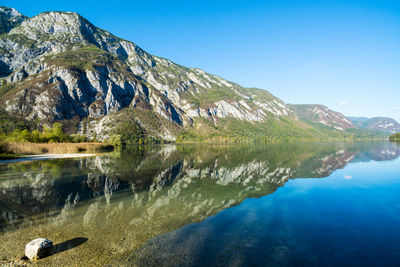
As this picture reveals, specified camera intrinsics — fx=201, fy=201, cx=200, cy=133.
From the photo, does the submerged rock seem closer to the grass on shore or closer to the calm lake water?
the calm lake water

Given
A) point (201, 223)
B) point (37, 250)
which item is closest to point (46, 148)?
point (37, 250)

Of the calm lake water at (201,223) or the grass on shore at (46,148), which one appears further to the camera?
the grass on shore at (46,148)

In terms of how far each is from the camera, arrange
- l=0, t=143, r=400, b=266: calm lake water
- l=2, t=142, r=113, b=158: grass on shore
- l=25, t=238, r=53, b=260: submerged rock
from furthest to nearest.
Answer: l=2, t=142, r=113, b=158: grass on shore → l=0, t=143, r=400, b=266: calm lake water → l=25, t=238, r=53, b=260: submerged rock

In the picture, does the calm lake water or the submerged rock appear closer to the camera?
the submerged rock

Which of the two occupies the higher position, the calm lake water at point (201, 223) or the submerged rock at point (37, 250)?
the submerged rock at point (37, 250)

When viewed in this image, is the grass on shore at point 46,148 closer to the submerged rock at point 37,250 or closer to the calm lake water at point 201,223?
the calm lake water at point 201,223

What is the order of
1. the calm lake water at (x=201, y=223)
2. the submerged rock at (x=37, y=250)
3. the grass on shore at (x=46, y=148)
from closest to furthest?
the submerged rock at (x=37, y=250) → the calm lake water at (x=201, y=223) → the grass on shore at (x=46, y=148)

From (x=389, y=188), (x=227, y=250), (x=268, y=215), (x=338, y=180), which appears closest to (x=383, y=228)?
(x=268, y=215)

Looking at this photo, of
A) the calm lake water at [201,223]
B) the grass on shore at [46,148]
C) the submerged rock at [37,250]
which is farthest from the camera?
the grass on shore at [46,148]

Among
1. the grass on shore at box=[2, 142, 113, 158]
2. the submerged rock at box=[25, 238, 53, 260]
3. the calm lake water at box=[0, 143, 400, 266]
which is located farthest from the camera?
the grass on shore at box=[2, 142, 113, 158]

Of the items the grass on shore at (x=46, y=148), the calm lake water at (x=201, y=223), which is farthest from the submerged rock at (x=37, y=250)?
the grass on shore at (x=46, y=148)

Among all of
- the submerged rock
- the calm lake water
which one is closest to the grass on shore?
the calm lake water

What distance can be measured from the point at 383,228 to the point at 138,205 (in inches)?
644

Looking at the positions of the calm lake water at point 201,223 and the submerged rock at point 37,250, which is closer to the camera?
the submerged rock at point 37,250
